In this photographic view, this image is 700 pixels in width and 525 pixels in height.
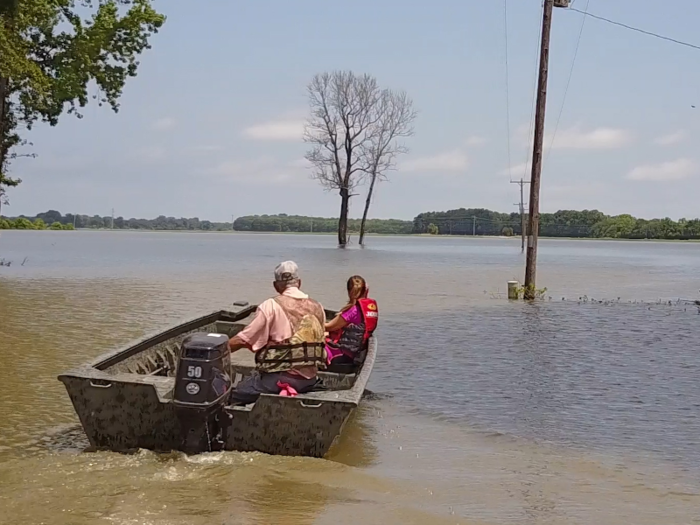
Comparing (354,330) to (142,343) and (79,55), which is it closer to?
(142,343)

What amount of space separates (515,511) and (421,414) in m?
3.05

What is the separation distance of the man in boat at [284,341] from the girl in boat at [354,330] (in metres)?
2.04

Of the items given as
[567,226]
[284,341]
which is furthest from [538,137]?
[567,226]

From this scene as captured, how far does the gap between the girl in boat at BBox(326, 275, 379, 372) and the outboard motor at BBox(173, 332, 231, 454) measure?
2573 mm

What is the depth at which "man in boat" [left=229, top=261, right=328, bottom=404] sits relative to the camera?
6.82 m

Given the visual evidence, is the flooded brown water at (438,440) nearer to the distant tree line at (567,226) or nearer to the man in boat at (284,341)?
the man in boat at (284,341)

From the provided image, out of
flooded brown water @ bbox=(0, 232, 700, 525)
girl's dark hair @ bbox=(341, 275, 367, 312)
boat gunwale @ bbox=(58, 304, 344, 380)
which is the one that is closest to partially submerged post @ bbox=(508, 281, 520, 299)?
flooded brown water @ bbox=(0, 232, 700, 525)

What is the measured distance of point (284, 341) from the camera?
688 cm

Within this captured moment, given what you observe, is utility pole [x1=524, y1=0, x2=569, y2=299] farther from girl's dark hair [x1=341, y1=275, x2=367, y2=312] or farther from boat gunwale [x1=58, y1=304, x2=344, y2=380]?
girl's dark hair [x1=341, y1=275, x2=367, y2=312]

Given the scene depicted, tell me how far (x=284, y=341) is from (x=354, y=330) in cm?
233

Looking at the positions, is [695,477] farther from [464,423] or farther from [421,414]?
[421,414]

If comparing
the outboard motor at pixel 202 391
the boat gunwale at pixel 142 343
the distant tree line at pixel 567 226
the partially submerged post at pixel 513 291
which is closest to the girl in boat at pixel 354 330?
the boat gunwale at pixel 142 343

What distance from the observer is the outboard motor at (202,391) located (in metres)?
6.34

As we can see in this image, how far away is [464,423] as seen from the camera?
877 cm
